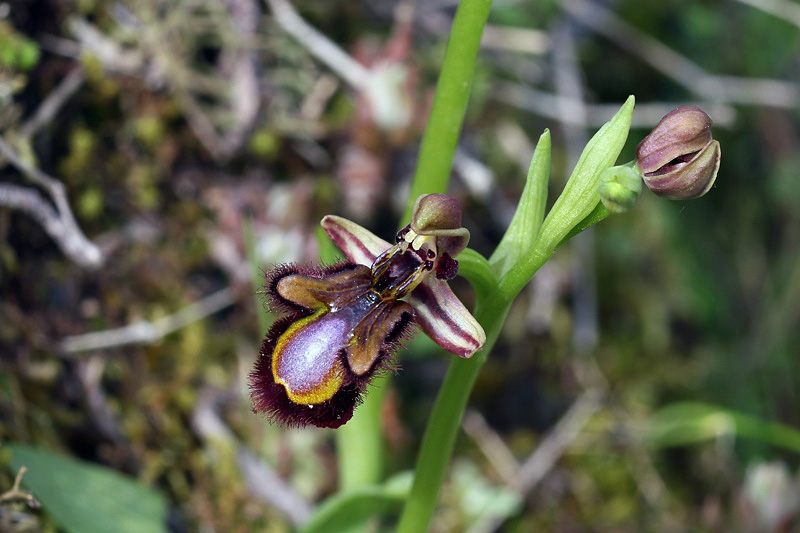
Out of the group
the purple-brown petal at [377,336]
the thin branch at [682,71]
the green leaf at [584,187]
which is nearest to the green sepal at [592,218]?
the green leaf at [584,187]

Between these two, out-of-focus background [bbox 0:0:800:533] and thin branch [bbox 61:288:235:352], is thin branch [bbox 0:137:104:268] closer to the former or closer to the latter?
out-of-focus background [bbox 0:0:800:533]

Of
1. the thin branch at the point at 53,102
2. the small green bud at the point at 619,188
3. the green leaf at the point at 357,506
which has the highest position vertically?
the thin branch at the point at 53,102

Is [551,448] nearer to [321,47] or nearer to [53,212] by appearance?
[321,47]

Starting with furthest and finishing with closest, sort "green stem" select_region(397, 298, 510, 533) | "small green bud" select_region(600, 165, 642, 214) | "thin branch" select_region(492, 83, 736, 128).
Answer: "thin branch" select_region(492, 83, 736, 128) → "green stem" select_region(397, 298, 510, 533) → "small green bud" select_region(600, 165, 642, 214)

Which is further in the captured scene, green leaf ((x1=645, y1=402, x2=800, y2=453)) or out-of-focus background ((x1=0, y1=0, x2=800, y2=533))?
green leaf ((x1=645, y1=402, x2=800, y2=453))

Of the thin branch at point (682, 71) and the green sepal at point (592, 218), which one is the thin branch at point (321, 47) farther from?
the green sepal at point (592, 218)

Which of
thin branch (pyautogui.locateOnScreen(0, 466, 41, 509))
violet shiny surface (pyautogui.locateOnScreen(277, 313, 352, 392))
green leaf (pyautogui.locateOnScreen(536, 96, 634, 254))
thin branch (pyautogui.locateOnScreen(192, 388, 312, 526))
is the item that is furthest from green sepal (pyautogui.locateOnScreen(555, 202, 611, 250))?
thin branch (pyautogui.locateOnScreen(192, 388, 312, 526))

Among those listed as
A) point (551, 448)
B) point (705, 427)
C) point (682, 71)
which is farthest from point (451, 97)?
point (682, 71)

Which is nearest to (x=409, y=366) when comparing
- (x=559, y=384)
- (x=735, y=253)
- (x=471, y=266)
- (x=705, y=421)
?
(x=559, y=384)
